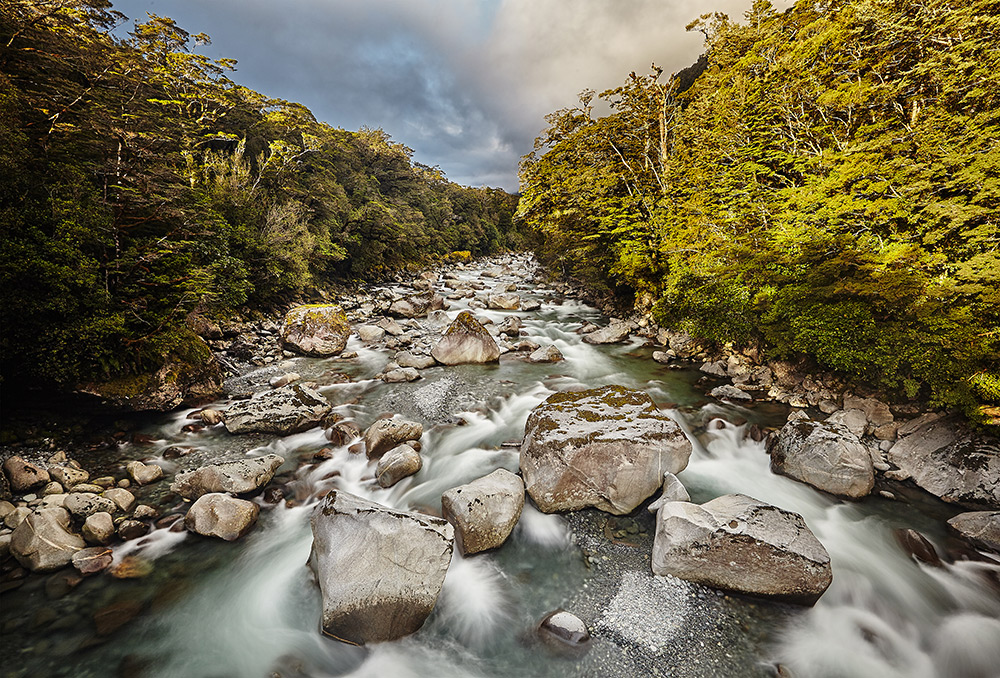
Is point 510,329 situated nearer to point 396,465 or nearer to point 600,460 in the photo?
point 396,465

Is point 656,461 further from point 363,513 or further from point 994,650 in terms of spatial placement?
point 363,513

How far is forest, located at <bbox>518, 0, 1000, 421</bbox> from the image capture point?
17.4ft

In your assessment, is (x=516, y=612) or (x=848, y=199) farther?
A: (x=848, y=199)

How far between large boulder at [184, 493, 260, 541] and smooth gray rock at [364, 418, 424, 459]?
1.90 m

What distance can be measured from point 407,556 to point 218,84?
24515 mm

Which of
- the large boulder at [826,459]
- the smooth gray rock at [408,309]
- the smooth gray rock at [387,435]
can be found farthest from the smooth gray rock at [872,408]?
the smooth gray rock at [408,309]

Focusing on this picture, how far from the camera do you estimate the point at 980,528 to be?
4.30m

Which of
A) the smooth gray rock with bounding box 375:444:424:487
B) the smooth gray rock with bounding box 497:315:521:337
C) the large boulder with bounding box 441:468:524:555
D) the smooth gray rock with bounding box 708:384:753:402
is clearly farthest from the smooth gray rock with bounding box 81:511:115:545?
the smooth gray rock with bounding box 497:315:521:337

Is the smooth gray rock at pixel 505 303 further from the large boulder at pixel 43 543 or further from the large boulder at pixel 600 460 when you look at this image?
the large boulder at pixel 43 543

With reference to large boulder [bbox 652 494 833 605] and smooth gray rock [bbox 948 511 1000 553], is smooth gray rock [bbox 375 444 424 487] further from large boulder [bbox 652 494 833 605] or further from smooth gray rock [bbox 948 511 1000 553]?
smooth gray rock [bbox 948 511 1000 553]

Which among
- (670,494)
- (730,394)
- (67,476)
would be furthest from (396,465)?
(730,394)

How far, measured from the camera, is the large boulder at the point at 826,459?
510 cm

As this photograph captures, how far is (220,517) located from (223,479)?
0.72 meters

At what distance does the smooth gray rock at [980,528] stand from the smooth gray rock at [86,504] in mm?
11186
